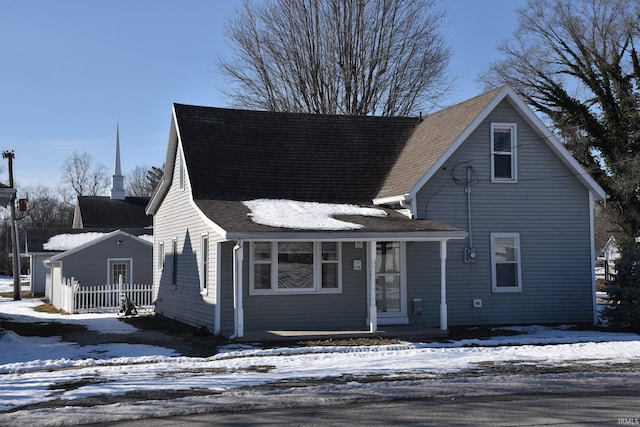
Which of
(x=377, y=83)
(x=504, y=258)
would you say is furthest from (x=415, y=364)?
(x=377, y=83)

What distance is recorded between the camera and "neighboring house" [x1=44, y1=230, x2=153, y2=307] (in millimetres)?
33094

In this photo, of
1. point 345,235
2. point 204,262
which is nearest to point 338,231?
point 345,235

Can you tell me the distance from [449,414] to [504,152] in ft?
41.1

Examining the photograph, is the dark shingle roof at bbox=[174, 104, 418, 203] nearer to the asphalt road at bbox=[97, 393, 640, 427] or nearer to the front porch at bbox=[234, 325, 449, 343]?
the front porch at bbox=[234, 325, 449, 343]

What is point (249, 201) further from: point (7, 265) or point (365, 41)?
point (7, 265)

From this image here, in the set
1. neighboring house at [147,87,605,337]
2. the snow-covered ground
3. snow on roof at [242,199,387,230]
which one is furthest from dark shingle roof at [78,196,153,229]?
the snow-covered ground

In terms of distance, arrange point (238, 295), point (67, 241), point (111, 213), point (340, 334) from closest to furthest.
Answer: point (238, 295) → point (340, 334) → point (67, 241) → point (111, 213)

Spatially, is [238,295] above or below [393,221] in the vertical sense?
below

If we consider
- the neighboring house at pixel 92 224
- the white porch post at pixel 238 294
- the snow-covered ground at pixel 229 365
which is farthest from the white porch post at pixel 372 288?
the neighboring house at pixel 92 224

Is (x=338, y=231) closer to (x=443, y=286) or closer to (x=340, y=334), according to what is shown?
(x=340, y=334)

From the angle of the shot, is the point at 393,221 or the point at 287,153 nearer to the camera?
the point at 393,221

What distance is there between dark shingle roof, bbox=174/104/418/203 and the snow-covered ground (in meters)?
5.78

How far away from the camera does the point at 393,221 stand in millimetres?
18625

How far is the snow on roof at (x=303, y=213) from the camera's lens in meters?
17.5
